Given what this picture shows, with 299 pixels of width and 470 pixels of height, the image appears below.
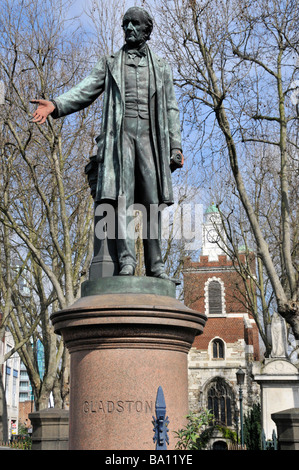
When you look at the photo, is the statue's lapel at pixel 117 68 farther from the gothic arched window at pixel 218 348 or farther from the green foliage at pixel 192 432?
the gothic arched window at pixel 218 348

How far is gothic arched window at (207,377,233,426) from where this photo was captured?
37312mm

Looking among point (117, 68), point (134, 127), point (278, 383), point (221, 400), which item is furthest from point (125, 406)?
point (221, 400)

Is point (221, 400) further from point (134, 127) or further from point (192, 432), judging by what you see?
point (192, 432)

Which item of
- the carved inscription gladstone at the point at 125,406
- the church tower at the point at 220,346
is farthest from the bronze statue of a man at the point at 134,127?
the church tower at the point at 220,346

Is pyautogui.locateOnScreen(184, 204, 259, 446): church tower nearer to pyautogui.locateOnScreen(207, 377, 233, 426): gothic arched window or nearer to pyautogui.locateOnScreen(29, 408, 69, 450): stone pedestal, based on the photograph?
pyautogui.locateOnScreen(207, 377, 233, 426): gothic arched window

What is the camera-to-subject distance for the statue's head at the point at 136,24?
18.3 ft

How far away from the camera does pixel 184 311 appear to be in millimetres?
4719

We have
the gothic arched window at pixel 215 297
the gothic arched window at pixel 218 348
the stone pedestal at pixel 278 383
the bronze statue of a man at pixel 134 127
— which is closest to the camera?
the bronze statue of a man at pixel 134 127

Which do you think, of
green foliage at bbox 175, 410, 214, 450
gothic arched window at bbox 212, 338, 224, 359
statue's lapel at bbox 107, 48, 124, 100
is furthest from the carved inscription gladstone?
gothic arched window at bbox 212, 338, 224, 359

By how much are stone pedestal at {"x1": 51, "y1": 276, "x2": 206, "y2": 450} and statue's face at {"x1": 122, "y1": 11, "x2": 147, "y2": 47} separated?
8.42 ft

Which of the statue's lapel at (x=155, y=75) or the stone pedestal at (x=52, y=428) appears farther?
the stone pedestal at (x=52, y=428)
